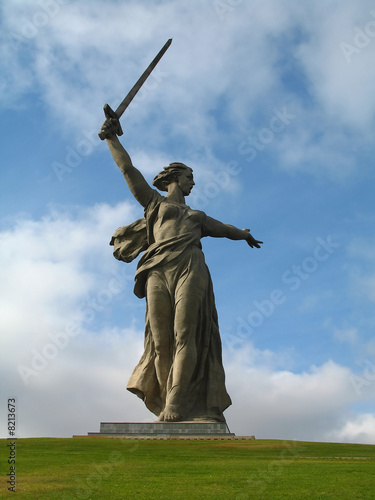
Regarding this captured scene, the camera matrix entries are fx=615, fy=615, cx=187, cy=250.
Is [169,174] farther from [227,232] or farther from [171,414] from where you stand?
[171,414]

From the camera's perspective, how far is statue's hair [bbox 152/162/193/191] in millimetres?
17812

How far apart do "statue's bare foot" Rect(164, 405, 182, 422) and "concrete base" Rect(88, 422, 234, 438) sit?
311 mm

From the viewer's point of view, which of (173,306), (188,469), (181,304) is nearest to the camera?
(188,469)

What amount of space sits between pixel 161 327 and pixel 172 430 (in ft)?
9.27

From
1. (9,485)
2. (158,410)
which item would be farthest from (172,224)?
(9,485)

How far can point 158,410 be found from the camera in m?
16.0

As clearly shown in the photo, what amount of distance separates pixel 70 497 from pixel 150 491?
95cm

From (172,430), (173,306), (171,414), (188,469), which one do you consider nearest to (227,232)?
(173,306)

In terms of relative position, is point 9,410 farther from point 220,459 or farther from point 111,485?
point 220,459

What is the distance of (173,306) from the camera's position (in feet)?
53.2

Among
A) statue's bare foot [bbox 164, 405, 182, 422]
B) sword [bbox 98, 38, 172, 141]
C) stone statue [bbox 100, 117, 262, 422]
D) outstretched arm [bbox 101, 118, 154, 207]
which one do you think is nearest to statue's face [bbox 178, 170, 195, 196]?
stone statue [bbox 100, 117, 262, 422]

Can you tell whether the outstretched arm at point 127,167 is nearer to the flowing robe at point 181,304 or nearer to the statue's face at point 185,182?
the flowing robe at point 181,304

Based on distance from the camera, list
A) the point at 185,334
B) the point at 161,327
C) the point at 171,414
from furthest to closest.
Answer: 1. the point at 161,327
2. the point at 185,334
3. the point at 171,414

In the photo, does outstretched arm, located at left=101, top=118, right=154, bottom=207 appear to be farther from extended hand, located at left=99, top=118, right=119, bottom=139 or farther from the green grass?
the green grass
